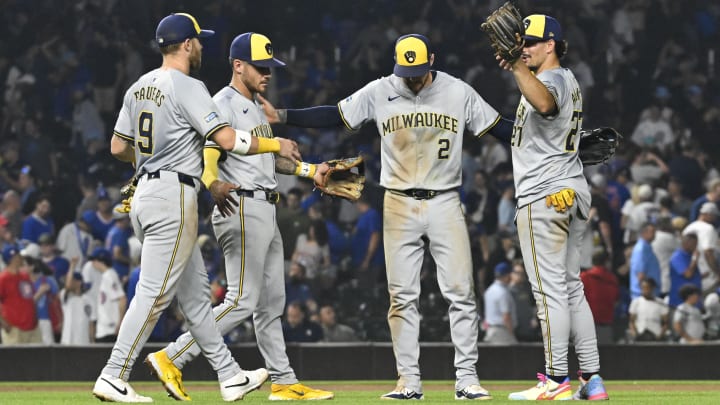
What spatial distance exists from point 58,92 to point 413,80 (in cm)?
1258

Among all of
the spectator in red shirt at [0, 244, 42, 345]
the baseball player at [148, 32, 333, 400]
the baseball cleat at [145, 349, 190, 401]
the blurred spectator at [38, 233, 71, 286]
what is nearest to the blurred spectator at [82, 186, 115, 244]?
the blurred spectator at [38, 233, 71, 286]

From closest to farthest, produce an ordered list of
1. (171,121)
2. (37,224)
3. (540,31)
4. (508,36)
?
(171,121), (508,36), (540,31), (37,224)

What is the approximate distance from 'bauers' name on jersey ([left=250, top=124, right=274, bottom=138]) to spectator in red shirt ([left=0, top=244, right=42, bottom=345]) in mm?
6782

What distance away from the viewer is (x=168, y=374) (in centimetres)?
843

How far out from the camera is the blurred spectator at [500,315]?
1451 cm

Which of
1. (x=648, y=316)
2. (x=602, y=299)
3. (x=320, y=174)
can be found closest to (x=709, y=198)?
(x=648, y=316)

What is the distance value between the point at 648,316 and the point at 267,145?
7.26 meters

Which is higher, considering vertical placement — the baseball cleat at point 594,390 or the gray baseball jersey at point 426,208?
the gray baseball jersey at point 426,208

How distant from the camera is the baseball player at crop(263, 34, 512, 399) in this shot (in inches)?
350

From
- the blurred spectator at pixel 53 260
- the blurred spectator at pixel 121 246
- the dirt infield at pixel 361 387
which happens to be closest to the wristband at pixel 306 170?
the dirt infield at pixel 361 387

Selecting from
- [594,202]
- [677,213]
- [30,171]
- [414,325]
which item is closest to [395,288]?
[414,325]

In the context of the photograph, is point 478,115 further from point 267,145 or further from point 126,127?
point 126,127

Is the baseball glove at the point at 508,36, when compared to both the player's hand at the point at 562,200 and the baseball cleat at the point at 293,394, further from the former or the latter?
the baseball cleat at the point at 293,394

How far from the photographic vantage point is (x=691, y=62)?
2158 centimetres
